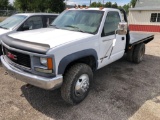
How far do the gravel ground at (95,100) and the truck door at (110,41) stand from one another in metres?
0.73

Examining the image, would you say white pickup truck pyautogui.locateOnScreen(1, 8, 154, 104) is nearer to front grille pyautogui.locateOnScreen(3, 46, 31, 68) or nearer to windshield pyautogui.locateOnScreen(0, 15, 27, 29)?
front grille pyautogui.locateOnScreen(3, 46, 31, 68)

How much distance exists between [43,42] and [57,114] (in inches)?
54.3

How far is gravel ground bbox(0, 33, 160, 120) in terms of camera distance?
344cm

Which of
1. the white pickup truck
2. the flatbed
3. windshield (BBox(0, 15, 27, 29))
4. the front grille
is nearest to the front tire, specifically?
the white pickup truck

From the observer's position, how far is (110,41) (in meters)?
4.49

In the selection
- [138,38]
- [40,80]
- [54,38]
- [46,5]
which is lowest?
[40,80]

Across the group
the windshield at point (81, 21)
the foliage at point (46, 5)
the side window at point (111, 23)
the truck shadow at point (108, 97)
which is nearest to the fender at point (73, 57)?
the windshield at point (81, 21)

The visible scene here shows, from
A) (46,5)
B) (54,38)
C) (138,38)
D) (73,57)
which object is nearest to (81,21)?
(54,38)

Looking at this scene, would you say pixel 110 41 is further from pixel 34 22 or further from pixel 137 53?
pixel 34 22

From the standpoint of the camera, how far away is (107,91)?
174 inches

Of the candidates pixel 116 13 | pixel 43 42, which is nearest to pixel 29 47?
pixel 43 42

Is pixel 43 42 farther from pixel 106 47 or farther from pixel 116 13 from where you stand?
pixel 116 13

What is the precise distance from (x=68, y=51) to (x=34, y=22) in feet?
14.2

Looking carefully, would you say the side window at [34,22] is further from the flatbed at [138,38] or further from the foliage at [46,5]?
the foliage at [46,5]
